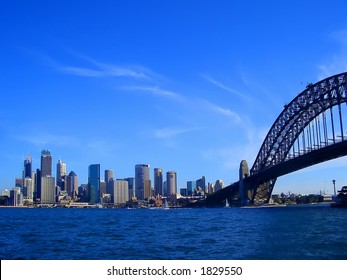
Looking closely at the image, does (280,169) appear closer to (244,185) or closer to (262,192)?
(262,192)

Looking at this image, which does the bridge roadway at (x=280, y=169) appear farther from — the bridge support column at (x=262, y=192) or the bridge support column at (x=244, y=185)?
the bridge support column at (x=262, y=192)

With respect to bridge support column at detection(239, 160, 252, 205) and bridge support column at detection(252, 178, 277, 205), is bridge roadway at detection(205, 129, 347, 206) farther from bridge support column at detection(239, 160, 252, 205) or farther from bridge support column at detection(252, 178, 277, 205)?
bridge support column at detection(252, 178, 277, 205)

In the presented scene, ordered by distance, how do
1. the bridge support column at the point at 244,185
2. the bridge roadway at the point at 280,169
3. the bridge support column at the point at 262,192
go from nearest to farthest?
the bridge roadway at the point at 280,169, the bridge support column at the point at 262,192, the bridge support column at the point at 244,185

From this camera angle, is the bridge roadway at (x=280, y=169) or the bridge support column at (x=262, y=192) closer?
the bridge roadway at (x=280, y=169)

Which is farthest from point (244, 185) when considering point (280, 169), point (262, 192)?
point (280, 169)

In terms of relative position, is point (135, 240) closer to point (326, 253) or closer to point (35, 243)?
point (35, 243)

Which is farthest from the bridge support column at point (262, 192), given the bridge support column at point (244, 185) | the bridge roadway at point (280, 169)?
the bridge support column at point (244, 185)

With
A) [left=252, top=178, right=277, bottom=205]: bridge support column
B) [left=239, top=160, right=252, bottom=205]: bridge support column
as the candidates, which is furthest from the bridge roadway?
[left=252, top=178, right=277, bottom=205]: bridge support column

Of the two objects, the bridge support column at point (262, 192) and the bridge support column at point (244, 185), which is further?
the bridge support column at point (244, 185)

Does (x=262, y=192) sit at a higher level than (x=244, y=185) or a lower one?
lower

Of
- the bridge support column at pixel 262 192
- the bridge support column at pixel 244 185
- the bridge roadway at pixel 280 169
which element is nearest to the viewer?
the bridge roadway at pixel 280 169
